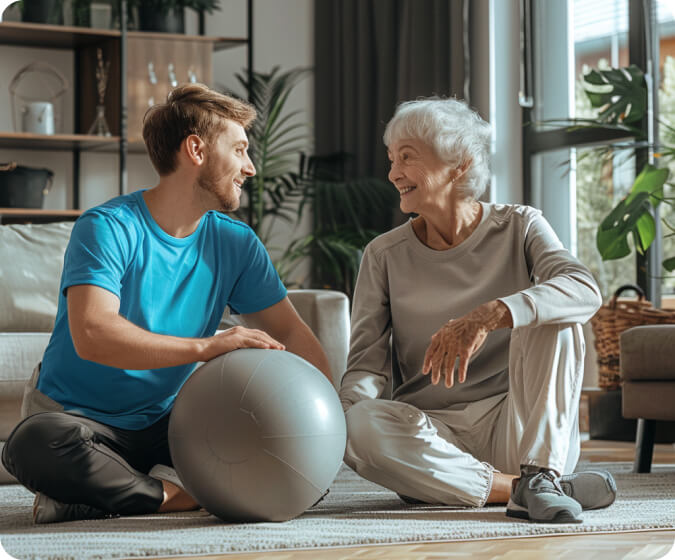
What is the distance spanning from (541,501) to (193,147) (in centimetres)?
102

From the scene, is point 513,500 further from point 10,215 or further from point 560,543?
point 10,215

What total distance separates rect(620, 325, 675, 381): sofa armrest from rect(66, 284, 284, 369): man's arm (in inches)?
55.9

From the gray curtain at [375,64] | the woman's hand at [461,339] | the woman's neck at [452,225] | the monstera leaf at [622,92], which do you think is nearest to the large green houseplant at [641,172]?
the monstera leaf at [622,92]

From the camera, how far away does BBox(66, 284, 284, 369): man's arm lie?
203 cm

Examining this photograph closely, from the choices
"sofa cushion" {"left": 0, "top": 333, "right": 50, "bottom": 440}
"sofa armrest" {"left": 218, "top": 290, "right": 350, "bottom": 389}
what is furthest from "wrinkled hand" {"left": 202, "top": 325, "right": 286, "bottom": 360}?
"sofa armrest" {"left": 218, "top": 290, "right": 350, "bottom": 389}

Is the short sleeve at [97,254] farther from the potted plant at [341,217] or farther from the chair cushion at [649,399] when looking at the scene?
the potted plant at [341,217]

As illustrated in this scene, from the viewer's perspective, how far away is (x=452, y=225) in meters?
2.44

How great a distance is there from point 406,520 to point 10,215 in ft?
11.9

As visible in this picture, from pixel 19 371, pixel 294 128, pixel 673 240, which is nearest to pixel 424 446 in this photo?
pixel 19 371

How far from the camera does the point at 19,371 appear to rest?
117 inches

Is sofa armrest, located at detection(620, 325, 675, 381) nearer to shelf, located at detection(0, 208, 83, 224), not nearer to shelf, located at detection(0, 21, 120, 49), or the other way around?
shelf, located at detection(0, 208, 83, 224)

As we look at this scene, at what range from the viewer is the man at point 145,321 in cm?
206

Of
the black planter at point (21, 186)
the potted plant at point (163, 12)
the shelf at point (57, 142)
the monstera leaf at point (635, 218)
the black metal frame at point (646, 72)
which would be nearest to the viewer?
the monstera leaf at point (635, 218)

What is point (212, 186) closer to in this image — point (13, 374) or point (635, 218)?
point (13, 374)
